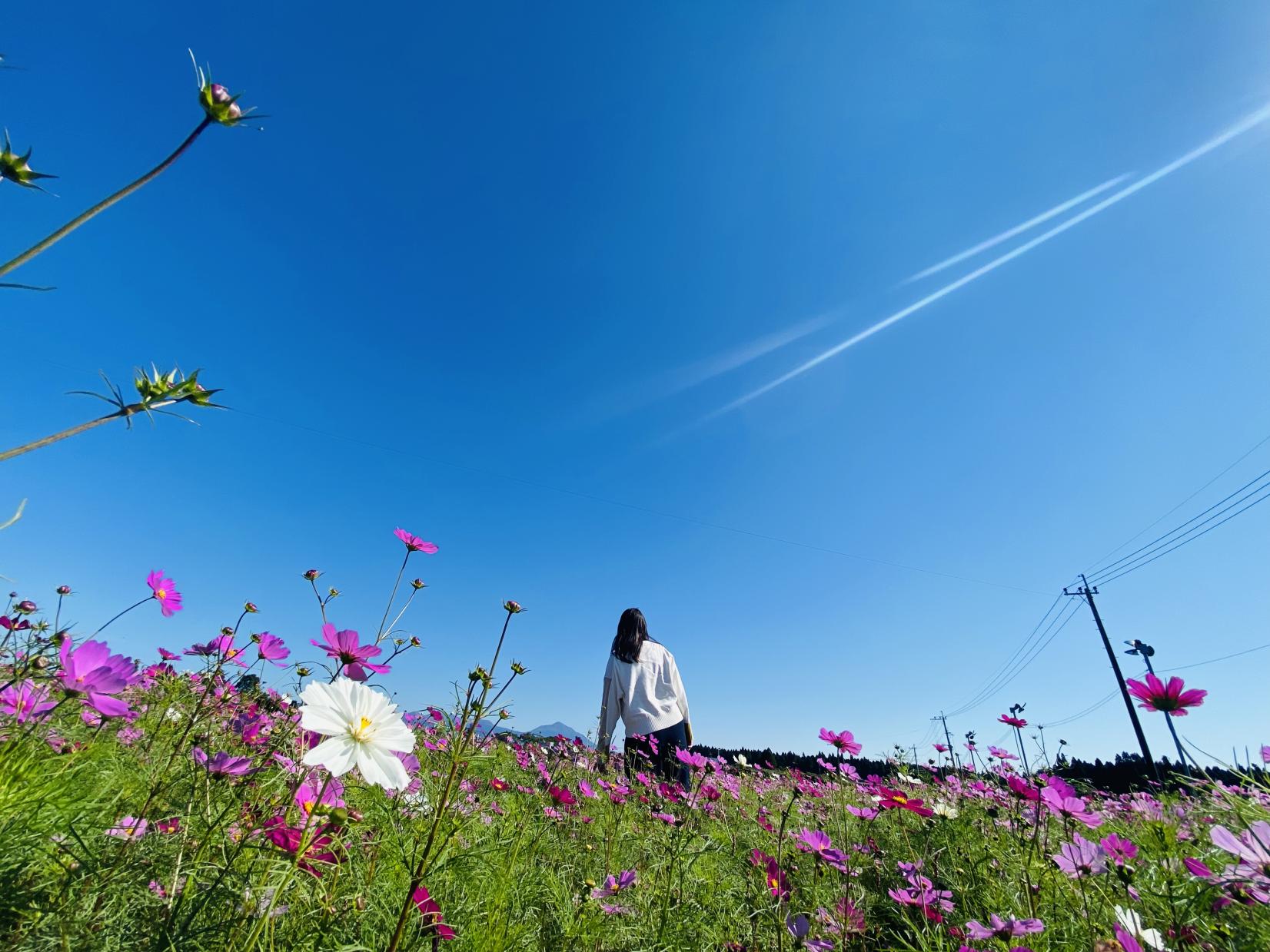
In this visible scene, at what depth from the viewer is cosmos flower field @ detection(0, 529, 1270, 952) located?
0.87 m

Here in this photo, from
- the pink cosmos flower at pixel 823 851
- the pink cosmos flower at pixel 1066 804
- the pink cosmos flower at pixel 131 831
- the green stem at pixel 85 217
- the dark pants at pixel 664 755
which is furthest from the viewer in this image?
the dark pants at pixel 664 755

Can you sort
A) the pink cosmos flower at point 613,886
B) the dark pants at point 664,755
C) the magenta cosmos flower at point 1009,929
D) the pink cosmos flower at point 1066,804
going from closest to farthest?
the magenta cosmos flower at point 1009,929
the pink cosmos flower at point 1066,804
the pink cosmos flower at point 613,886
the dark pants at point 664,755

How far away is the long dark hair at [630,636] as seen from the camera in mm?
Result: 4949

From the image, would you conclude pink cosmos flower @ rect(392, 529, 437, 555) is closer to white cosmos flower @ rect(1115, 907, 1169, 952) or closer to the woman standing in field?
Answer: white cosmos flower @ rect(1115, 907, 1169, 952)

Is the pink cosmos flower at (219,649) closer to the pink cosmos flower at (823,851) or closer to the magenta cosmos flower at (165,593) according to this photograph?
the magenta cosmos flower at (165,593)

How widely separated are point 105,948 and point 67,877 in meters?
0.16

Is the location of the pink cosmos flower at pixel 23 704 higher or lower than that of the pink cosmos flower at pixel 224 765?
higher

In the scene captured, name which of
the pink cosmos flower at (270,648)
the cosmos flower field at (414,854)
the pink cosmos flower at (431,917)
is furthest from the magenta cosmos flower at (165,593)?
the pink cosmos flower at (431,917)

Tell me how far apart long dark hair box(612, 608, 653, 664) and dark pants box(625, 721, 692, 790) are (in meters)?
0.67

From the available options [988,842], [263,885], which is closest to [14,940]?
[263,885]

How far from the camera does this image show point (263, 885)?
830mm

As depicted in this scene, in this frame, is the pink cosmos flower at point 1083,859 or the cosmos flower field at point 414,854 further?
the pink cosmos flower at point 1083,859

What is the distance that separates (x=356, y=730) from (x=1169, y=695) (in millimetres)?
1939

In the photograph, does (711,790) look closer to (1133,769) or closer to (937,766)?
(937,766)
